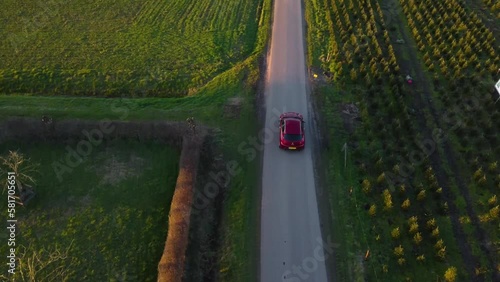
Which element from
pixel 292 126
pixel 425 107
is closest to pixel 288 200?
pixel 292 126

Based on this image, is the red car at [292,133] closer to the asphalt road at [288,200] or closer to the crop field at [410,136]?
the asphalt road at [288,200]

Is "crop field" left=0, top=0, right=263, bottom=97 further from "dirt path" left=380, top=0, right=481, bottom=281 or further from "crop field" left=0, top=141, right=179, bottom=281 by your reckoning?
"dirt path" left=380, top=0, right=481, bottom=281

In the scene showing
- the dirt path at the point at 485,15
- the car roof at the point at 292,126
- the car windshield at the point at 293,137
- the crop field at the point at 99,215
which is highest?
the dirt path at the point at 485,15

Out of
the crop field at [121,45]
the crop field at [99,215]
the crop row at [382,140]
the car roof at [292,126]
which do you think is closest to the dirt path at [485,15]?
the crop row at [382,140]

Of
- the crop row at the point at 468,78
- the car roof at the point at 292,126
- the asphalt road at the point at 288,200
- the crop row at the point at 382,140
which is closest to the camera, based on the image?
the asphalt road at the point at 288,200

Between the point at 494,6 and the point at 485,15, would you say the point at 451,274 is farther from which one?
the point at 494,6

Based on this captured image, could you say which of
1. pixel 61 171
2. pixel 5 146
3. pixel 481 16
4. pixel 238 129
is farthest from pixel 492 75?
pixel 5 146
